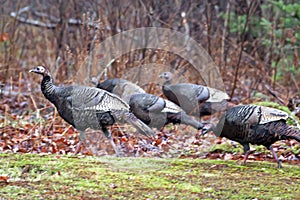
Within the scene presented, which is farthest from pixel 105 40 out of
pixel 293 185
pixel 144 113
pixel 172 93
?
pixel 293 185

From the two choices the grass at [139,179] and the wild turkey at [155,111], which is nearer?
the grass at [139,179]

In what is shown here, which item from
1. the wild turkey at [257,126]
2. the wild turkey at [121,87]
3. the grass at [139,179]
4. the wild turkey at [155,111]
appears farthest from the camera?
the wild turkey at [121,87]

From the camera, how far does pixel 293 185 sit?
4406mm

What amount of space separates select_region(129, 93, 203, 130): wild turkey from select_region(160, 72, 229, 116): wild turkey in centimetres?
65

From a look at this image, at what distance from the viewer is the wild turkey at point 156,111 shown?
7.61 meters

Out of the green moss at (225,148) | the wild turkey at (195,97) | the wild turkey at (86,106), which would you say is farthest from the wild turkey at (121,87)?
the wild turkey at (86,106)

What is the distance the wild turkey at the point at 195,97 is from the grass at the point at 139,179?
10.5ft

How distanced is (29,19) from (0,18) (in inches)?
84.8

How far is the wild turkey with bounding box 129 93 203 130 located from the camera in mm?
7605

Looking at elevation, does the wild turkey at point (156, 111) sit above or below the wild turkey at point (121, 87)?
below

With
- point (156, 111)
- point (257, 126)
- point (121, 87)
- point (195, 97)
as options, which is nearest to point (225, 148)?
point (156, 111)

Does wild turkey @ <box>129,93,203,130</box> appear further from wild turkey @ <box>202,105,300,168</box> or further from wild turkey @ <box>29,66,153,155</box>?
wild turkey @ <box>202,105,300,168</box>

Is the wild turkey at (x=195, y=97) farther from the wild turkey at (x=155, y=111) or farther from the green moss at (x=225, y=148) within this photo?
the green moss at (x=225, y=148)

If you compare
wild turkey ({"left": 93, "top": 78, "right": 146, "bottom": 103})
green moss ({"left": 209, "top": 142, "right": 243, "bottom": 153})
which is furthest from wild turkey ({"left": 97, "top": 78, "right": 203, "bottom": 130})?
green moss ({"left": 209, "top": 142, "right": 243, "bottom": 153})
